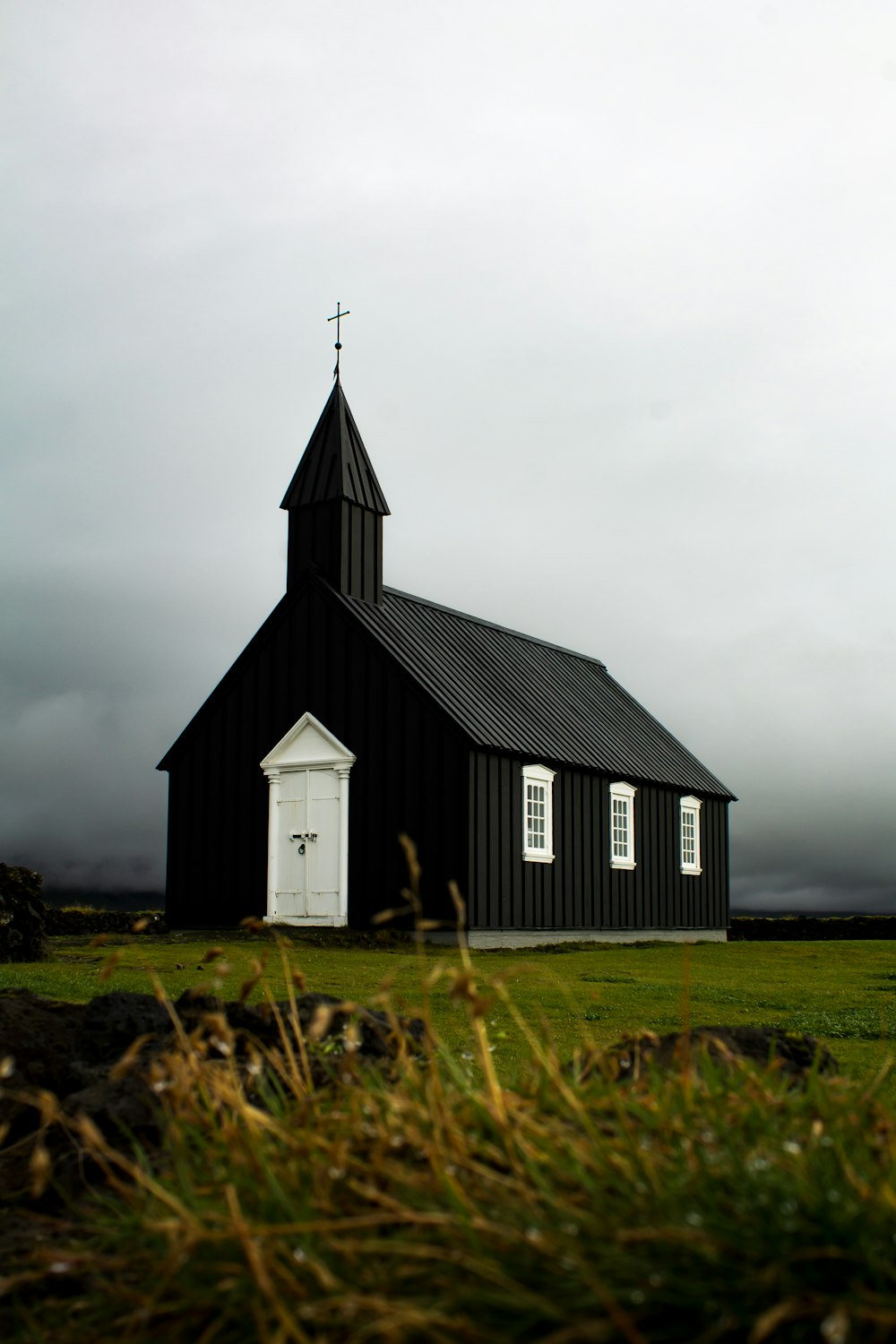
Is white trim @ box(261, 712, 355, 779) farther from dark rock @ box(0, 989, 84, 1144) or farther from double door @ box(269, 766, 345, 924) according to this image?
dark rock @ box(0, 989, 84, 1144)

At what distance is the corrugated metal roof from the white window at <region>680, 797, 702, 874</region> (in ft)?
1.65

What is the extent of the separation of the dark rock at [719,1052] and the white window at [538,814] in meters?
18.6

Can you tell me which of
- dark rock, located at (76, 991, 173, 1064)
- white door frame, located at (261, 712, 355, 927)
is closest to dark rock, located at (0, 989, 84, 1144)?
dark rock, located at (76, 991, 173, 1064)

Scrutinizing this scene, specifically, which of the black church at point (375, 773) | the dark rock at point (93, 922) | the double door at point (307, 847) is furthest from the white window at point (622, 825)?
the dark rock at point (93, 922)

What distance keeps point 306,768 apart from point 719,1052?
20.2 metres

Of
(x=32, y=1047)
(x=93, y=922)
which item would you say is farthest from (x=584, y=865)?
(x=32, y=1047)

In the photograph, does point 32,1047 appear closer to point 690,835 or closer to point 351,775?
point 351,775

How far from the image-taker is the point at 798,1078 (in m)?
4.84

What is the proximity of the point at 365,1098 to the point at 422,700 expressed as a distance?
1978 centimetres

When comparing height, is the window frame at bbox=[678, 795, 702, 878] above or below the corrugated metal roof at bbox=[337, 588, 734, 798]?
below

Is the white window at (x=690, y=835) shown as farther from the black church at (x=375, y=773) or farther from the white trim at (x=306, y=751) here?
the white trim at (x=306, y=751)

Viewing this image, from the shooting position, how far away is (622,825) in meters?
28.5

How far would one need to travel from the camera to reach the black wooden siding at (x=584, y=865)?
2308 cm

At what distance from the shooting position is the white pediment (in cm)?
2442
